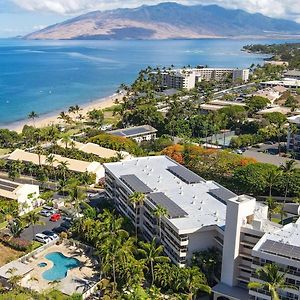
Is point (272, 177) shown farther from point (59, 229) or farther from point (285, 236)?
point (59, 229)

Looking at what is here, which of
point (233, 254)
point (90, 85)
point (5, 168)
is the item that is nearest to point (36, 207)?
point (5, 168)

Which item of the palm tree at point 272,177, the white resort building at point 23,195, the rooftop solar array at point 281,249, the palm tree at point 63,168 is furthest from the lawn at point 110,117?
the rooftop solar array at point 281,249

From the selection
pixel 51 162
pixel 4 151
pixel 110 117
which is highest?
pixel 51 162

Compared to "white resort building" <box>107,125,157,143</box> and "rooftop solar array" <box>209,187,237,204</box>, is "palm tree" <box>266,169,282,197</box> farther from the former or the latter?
"white resort building" <box>107,125,157,143</box>

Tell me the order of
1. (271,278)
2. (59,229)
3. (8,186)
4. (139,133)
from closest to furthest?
(271,278)
(59,229)
(8,186)
(139,133)

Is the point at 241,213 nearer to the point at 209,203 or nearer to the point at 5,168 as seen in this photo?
the point at 209,203

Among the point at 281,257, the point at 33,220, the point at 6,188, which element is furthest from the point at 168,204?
the point at 6,188
